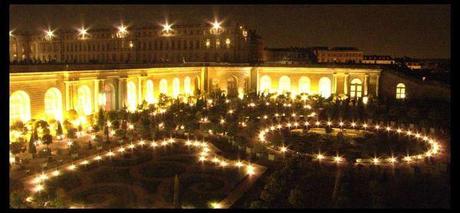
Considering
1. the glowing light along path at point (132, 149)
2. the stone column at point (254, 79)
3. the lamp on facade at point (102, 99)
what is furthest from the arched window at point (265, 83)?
the glowing light along path at point (132, 149)

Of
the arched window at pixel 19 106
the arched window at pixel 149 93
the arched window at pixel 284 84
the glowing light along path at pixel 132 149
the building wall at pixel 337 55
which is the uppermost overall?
the building wall at pixel 337 55

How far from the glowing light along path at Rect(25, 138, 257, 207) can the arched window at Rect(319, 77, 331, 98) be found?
23.3 m

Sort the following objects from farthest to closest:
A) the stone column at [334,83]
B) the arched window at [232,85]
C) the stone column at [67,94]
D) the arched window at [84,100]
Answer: the arched window at [232,85]
the stone column at [334,83]
the arched window at [84,100]
the stone column at [67,94]

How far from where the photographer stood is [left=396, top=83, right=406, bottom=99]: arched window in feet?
131

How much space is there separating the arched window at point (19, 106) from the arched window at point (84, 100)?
4.42 meters

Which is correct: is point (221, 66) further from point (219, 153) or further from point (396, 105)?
point (219, 153)

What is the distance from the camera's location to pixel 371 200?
15.1 meters

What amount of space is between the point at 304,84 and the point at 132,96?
18.3m

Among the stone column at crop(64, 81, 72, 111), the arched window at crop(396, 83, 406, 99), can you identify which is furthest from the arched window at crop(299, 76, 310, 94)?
the stone column at crop(64, 81, 72, 111)

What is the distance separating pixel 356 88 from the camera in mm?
43281

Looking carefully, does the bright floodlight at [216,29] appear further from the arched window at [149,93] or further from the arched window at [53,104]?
the arched window at [53,104]

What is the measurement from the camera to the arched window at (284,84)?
46531 mm

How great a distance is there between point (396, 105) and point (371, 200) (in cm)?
2051

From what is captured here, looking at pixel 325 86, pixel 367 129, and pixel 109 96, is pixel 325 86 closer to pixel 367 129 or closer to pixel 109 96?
pixel 367 129
